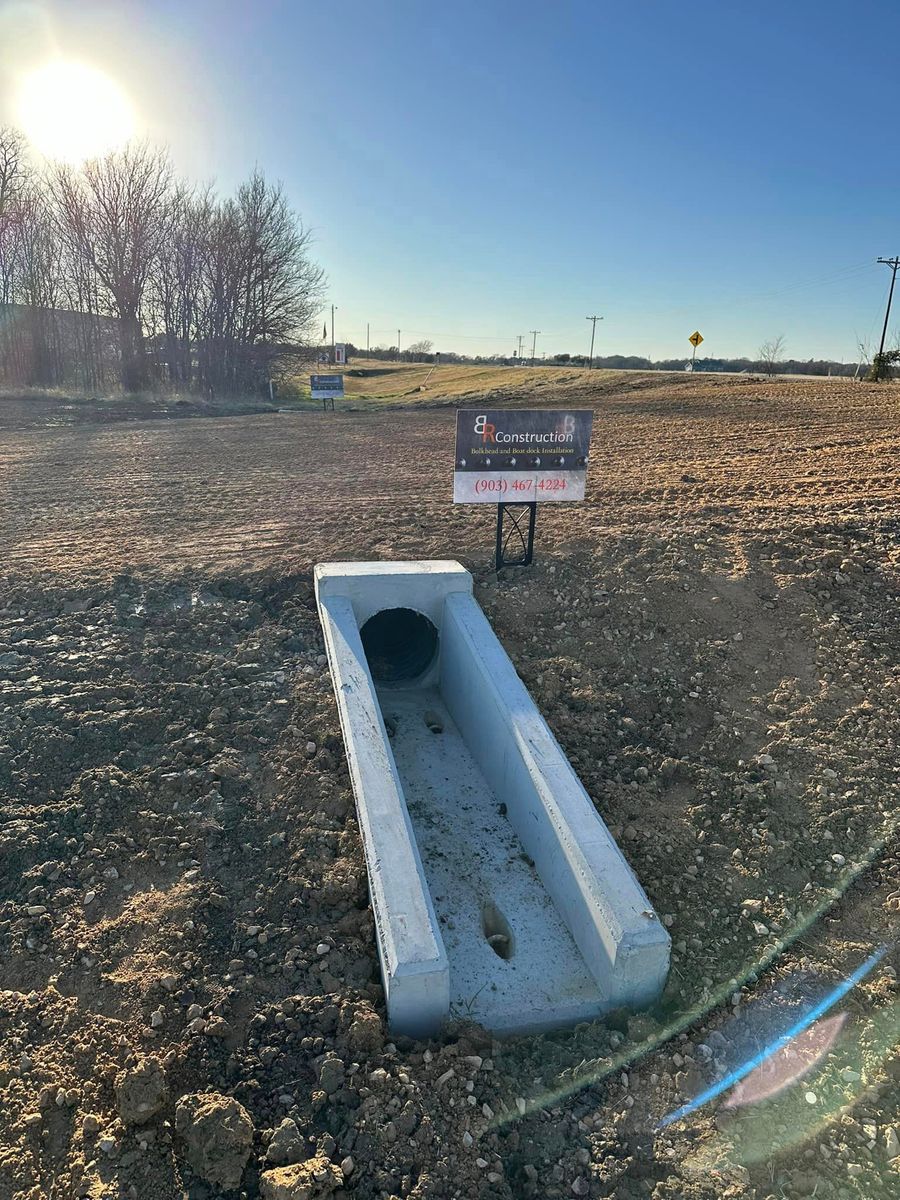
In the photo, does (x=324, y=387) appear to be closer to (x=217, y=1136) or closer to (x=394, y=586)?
(x=394, y=586)

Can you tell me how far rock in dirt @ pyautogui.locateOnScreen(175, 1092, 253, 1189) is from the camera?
2873mm

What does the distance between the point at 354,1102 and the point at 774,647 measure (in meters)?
4.78

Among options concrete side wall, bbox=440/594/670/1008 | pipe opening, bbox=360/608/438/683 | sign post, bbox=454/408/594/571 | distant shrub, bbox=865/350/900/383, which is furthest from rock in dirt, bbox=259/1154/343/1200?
distant shrub, bbox=865/350/900/383

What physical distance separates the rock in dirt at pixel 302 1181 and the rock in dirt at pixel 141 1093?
534 mm

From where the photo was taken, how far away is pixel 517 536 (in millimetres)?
8555

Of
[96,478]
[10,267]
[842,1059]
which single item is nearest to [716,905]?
[842,1059]

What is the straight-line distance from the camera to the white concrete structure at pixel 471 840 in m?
3.83

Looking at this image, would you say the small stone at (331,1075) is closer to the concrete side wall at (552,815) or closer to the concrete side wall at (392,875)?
the concrete side wall at (392,875)

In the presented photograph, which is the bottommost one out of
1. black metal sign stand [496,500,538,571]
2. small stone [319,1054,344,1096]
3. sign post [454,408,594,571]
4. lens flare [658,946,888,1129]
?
small stone [319,1054,344,1096]

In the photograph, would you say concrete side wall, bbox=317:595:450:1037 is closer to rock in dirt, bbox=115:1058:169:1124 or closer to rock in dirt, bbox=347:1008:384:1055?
rock in dirt, bbox=347:1008:384:1055

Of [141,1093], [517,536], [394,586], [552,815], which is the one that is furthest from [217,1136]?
[517,536]

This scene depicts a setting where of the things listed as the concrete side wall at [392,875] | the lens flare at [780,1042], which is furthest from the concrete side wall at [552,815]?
the concrete side wall at [392,875]

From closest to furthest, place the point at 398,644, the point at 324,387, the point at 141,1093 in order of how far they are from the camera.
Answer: the point at 141,1093, the point at 398,644, the point at 324,387

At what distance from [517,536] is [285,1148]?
6.48 metres
